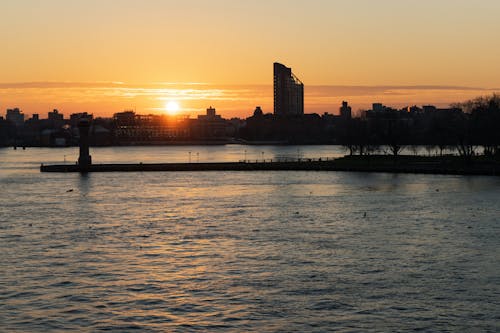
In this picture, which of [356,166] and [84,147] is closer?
[356,166]

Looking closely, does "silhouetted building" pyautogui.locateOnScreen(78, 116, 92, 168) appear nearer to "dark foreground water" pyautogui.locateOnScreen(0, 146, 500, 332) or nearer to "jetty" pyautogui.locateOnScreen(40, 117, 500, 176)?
"jetty" pyautogui.locateOnScreen(40, 117, 500, 176)

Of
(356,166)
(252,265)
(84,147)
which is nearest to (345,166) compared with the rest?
(356,166)

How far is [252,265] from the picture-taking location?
31.8 m

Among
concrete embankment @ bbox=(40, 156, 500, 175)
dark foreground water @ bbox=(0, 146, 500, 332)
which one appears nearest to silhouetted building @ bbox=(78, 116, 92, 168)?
concrete embankment @ bbox=(40, 156, 500, 175)

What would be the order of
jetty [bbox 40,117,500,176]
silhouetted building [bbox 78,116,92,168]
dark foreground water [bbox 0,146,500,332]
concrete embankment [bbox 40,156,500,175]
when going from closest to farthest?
1. dark foreground water [bbox 0,146,500,332]
2. concrete embankment [bbox 40,156,500,175]
3. jetty [bbox 40,117,500,176]
4. silhouetted building [bbox 78,116,92,168]

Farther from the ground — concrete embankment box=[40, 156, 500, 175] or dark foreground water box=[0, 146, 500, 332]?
concrete embankment box=[40, 156, 500, 175]

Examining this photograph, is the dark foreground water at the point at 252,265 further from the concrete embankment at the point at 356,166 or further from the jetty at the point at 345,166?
the jetty at the point at 345,166

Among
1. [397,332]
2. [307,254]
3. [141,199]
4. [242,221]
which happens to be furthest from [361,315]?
[141,199]

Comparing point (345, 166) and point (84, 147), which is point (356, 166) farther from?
point (84, 147)

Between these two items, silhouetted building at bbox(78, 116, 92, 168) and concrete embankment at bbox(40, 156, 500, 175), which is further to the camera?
silhouetted building at bbox(78, 116, 92, 168)

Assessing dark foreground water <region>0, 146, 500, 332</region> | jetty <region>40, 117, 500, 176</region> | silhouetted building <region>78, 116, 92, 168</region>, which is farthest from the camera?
silhouetted building <region>78, 116, 92, 168</region>

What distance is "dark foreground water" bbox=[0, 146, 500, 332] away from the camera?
23875mm

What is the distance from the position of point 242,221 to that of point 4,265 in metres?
18.0

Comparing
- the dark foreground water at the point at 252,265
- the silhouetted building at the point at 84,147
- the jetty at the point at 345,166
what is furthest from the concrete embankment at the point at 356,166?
the dark foreground water at the point at 252,265
